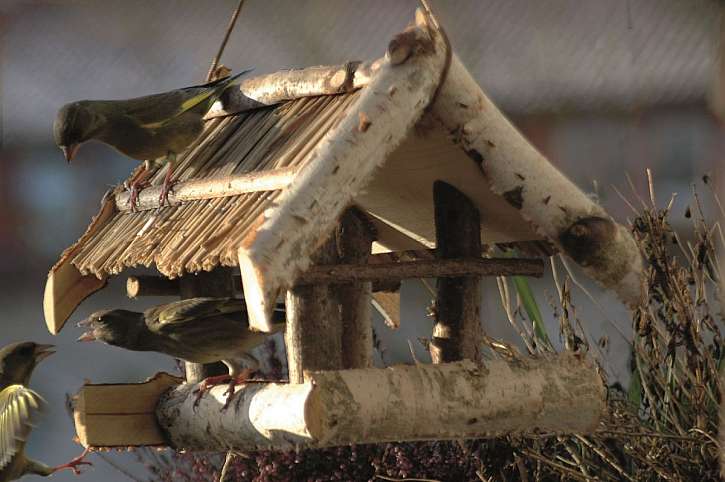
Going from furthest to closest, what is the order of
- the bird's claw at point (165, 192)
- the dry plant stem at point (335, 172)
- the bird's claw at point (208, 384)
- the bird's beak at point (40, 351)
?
the bird's beak at point (40, 351) < the bird's claw at point (165, 192) < the bird's claw at point (208, 384) < the dry plant stem at point (335, 172)

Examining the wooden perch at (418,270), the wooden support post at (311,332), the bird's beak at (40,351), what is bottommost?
the wooden support post at (311,332)

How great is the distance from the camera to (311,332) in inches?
88.1

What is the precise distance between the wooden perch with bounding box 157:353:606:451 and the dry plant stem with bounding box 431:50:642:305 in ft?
0.78

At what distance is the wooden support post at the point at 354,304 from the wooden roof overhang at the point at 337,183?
8 centimetres

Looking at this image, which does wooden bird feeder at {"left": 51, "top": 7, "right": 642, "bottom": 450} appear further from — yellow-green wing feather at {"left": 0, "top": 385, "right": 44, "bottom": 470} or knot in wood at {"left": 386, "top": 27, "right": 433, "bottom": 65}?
yellow-green wing feather at {"left": 0, "top": 385, "right": 44, "bottom": 470}

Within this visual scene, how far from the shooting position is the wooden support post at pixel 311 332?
2.23 m

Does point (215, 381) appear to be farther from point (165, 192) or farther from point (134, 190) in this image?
point (134, 190)

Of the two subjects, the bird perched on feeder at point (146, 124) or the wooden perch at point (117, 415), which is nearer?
the wooden perch at point (117, 415)

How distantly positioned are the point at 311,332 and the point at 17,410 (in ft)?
4.34

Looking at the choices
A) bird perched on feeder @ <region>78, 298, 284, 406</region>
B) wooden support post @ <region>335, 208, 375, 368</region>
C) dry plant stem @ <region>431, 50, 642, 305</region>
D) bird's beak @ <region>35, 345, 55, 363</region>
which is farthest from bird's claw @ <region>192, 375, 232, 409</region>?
bird's beak @ <region>35, 345, 55, 363</region>

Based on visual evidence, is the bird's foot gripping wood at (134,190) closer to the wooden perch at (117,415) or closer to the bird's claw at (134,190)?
the bird's claw at (134,190)

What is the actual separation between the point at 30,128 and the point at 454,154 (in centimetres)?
494

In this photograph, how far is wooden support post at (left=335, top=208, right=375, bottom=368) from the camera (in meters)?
2.37

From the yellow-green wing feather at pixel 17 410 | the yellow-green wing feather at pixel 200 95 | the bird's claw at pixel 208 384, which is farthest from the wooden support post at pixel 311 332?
the yellow-green wing feather at pixel 17 410
